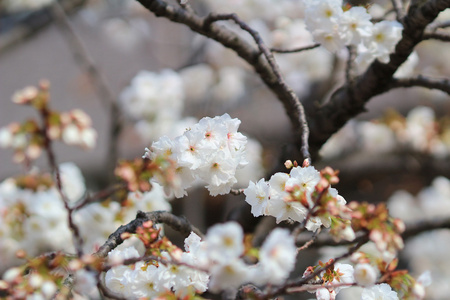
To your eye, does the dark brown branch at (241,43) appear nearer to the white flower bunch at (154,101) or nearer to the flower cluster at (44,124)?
the flower cluster at (44,124)

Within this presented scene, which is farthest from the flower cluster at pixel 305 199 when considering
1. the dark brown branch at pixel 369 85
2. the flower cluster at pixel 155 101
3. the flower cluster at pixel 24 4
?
the flower cluster at pixel 24 4

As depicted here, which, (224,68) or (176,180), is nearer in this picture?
(176,180)

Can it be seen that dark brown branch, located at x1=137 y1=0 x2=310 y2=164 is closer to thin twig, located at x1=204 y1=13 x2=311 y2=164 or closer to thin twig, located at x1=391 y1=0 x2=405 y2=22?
thin twig, located at x1=204 y1=13 x2=311 y2=164

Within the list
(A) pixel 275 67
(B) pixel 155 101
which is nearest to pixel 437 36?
(A) pixel 275 67

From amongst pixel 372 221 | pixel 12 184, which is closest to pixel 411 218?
pixel 12 184

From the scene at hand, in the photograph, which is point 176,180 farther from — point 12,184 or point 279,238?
point 12,184

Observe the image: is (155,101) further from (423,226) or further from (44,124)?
(44,124)
